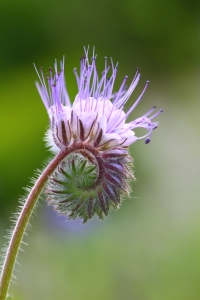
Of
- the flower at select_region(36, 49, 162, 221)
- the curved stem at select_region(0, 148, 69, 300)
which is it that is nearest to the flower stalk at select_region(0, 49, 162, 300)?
the flower at select_region(36, 49, 162, 221)

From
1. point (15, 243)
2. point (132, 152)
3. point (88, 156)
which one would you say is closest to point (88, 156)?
point (88, 156)

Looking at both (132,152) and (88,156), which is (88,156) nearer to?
(88,156)

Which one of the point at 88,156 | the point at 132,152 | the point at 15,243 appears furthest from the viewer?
the point at 132,152

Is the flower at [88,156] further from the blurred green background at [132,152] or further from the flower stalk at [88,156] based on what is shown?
the blurred green background at [132,152]

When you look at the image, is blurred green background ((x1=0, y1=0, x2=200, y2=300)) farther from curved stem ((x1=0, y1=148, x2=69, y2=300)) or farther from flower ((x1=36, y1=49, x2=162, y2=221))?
curved stem ((x1=0, y1=148, x2=69, y2=300))

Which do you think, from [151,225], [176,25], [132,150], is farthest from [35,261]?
[176,25]

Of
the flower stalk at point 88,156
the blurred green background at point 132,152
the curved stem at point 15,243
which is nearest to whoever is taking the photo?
the curved stem at point 15,243

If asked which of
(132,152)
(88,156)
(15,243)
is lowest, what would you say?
(15,243)

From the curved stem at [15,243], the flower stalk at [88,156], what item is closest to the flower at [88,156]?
the flower stalk at [88,156]
